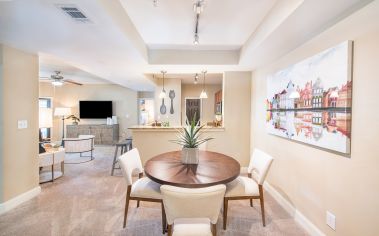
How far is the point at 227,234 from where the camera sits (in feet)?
6.74

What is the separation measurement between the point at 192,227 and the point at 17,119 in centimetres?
292

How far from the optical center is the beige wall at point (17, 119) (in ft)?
8.23

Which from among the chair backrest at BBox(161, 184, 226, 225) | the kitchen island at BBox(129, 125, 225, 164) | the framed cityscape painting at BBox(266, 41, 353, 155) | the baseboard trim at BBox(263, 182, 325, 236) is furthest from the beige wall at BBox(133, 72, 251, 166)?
the chair backrest at BBox(161, 184, 226, 225)

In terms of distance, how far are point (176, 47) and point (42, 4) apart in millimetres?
1981

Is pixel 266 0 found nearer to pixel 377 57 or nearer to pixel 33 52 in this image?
pixel 377 57

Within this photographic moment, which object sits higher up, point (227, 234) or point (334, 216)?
point (334, 216)

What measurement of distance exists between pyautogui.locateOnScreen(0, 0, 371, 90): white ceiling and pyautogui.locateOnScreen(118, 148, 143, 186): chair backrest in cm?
142

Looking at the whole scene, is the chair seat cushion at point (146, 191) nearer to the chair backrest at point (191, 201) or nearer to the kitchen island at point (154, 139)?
the chair backrest at point (191, 201)

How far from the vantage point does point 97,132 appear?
7.14m

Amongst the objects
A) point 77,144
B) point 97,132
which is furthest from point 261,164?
point 97,132

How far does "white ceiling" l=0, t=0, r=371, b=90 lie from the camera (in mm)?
1632

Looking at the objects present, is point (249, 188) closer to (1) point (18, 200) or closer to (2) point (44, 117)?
(1) point (18, 200)

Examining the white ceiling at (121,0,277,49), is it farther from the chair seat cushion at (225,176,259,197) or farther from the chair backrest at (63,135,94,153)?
the chair backrest at (63,135,94,153)

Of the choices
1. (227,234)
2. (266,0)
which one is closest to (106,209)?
(227,234)
